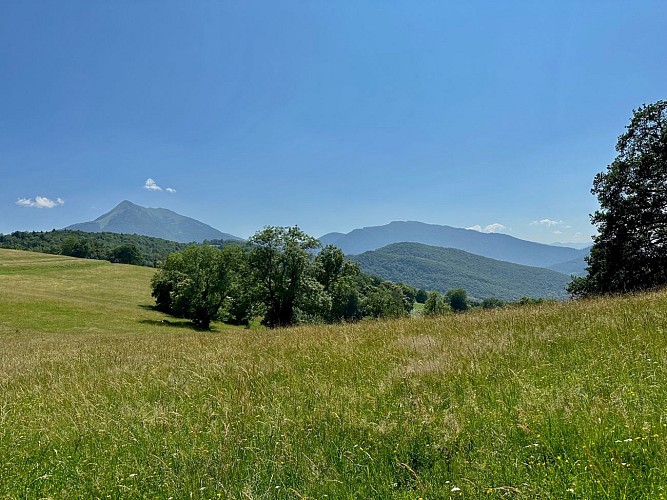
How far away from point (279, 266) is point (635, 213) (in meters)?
33.4

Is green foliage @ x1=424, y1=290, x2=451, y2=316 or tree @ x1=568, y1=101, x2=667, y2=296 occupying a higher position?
→ tree @ x1=568, y1=101, x2=667, y2=296

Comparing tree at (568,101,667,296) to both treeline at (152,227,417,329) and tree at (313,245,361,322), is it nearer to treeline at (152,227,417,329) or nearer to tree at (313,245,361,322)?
treeline at (152,227,417,329)

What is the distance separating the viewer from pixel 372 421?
12.4ft

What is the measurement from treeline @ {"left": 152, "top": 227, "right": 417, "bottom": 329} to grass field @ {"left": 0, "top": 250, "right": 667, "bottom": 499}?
23.8m

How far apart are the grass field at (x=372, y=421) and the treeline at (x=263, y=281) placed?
2385cm

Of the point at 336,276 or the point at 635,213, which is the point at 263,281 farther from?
the point at 635,213

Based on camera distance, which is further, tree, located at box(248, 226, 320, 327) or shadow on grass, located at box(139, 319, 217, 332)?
shadow on grass, located at box(139, 319, 217, 332)

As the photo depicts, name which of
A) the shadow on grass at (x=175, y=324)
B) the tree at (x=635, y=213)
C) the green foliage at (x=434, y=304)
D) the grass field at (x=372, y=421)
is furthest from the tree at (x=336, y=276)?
the grass field at (x=372, y=421)

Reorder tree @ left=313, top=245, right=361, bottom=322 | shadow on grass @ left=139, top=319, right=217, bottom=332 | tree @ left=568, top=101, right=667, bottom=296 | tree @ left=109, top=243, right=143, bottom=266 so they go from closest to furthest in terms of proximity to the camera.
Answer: tree @ left=568, top=101, right=667, bottom=296, shadow on grass @ left=139, top=319, right=217, bottom=332, tree @ left=313, top=245, right=361, bottom=322, tree @ left=109, top=243, right=143, bottom=266

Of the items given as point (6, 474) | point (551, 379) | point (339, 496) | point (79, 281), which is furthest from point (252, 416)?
point (79, 281)

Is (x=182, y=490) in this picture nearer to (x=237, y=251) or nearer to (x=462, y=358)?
(x=462, y=358)

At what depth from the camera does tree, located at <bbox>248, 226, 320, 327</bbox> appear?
4228 cm

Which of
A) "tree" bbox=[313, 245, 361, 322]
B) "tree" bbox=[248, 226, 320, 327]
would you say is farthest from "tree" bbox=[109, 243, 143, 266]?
"tree" bbox=[248, 226, 320, 327]

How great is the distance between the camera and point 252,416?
4.15 meters
